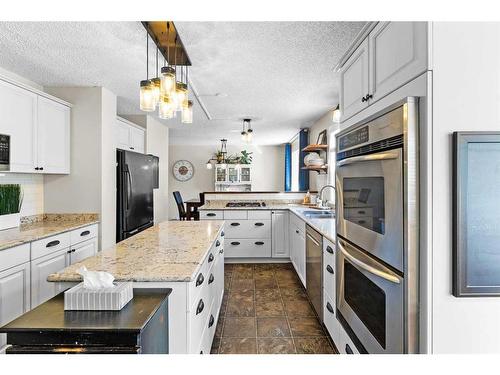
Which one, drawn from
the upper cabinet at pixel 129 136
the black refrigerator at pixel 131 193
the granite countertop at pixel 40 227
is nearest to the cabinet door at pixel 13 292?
the granite countertop at pixel 40 227

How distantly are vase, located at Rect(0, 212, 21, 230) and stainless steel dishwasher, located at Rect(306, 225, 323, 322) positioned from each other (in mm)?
2795

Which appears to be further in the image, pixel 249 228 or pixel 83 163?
pixel 249 228

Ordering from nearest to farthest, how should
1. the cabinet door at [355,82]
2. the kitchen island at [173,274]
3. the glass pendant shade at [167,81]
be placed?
1. the kitchen island at [173,274]
2. the cabinet door at [355,82]
3. the glass pendant shade at [167,81]

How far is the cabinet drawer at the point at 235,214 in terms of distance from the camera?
4.40 meters

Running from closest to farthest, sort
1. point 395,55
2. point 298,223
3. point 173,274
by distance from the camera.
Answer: point 395,55
point 173,274
point 298,223

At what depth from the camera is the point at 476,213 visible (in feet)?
3.20

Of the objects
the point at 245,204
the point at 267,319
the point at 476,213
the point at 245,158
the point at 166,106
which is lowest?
the point at 267,319

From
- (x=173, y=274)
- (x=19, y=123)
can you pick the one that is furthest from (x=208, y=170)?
(x=173, y=274)

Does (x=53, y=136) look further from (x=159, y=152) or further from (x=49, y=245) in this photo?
(x=159, y=152)

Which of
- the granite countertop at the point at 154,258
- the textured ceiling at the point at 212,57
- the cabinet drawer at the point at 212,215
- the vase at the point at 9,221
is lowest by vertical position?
the cabinet drawer at the point at 212,215

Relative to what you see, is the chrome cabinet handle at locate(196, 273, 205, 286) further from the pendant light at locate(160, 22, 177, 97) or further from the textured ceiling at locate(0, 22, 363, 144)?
A: the textured ceiling at locate(0, 22, 363, 144)

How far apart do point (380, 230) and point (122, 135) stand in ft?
12.3

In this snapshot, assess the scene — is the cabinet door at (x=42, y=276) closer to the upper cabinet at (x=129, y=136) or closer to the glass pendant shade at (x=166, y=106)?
the glass pendant shade at (x=166, y=106)

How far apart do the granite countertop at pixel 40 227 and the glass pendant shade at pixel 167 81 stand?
1586mm
